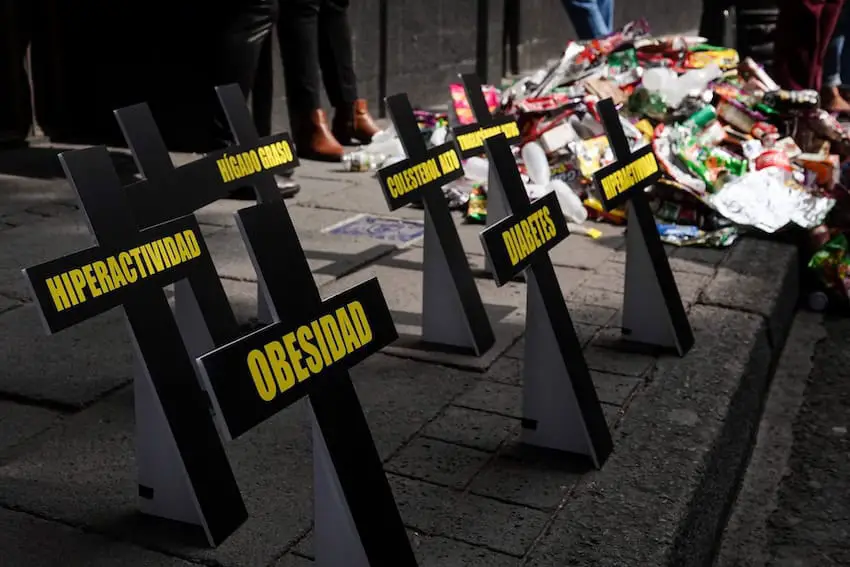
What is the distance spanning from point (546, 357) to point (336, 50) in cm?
402

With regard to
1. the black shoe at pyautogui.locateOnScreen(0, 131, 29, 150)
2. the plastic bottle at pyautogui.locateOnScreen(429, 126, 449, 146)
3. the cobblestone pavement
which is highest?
the black shoe at pyautogui.locateOnScreen(0, 131, 29, 150)

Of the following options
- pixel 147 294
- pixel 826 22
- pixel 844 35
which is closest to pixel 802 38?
pixel 826 22

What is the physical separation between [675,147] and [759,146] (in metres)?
0.42

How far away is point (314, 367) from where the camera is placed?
1.69 meters

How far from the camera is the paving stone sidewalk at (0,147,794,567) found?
6.68 feet

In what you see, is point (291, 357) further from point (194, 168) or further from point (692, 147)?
point (692, 147)

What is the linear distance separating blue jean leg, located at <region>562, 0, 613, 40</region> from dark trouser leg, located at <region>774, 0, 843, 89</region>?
1.27m

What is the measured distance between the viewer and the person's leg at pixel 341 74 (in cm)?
600

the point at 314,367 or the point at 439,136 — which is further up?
the point at 314,367

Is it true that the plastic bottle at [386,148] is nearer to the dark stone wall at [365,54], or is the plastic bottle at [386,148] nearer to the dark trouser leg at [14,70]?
the dark stone wall at [365,54]

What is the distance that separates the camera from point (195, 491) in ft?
6.44

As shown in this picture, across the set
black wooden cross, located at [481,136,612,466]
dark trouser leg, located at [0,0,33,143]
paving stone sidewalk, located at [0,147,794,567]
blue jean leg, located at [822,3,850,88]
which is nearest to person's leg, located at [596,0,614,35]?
blue jean leg, located at [822,3,850,88]

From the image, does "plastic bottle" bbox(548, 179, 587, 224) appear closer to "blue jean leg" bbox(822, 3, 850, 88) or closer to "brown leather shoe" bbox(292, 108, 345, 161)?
"brown leather shoe" bbox(292, 108, 345, 161)

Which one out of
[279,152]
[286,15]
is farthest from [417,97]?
[279,152]
